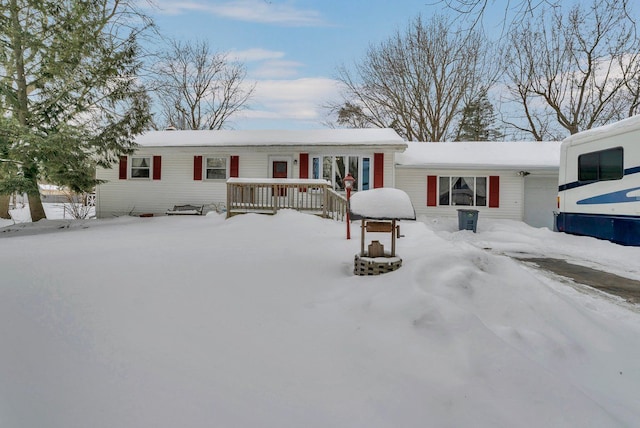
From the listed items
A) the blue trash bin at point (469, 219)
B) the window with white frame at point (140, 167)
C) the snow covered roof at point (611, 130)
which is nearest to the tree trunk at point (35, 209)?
the window with white frame at point (140, 167)

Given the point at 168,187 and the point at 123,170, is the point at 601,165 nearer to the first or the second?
the point at 168,187

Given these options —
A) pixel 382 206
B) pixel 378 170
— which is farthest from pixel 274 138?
pixel 382 206

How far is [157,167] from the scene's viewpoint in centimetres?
1377

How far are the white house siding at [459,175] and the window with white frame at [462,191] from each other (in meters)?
0.22

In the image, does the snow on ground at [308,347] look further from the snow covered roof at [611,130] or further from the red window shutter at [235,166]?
the red window shutter at [235,166]

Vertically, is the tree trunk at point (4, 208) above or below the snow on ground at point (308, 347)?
above

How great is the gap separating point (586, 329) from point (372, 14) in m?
5.22

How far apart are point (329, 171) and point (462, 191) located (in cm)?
566

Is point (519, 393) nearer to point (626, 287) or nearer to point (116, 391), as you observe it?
point (116, 391)

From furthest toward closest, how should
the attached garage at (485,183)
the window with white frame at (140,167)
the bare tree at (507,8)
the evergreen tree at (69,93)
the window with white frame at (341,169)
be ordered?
the window with white frame at (140,167)
the attached garage at (485,183)
the window with white frame at (341,169)
the evergreen tree at (69,93)
the bare tree at (507,8)

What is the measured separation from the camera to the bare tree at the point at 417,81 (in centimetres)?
2014

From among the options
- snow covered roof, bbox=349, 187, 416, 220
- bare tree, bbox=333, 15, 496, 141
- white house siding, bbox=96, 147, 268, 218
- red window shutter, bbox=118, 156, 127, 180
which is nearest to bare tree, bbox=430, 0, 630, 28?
snow covered roof, bbox=349, 187, 416, 220

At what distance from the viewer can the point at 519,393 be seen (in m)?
1.96

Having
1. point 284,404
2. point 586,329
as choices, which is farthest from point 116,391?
point 586,329
